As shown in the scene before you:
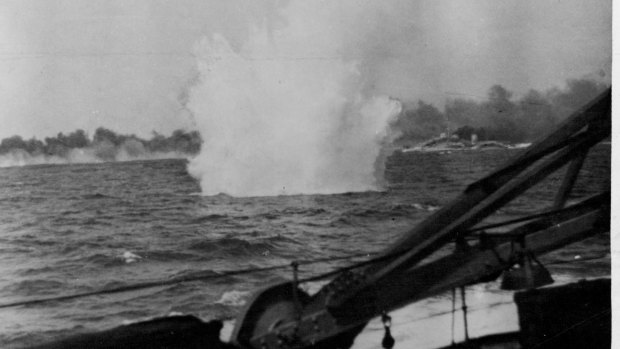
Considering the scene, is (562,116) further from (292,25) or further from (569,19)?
(292,25)

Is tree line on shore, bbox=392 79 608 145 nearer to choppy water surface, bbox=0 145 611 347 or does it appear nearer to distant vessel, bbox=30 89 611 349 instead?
choppy water surface, bbox=0 145 611 347

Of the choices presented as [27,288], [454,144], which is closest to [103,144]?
[27,288]

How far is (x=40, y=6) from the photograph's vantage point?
4.48 m

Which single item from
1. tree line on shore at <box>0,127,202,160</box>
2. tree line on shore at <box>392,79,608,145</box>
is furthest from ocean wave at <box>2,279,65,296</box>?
tree line on shore at <box>392,79,608,145</box>

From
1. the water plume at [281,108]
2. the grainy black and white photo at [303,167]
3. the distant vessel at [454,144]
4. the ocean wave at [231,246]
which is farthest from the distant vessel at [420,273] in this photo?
the distant vessel at [454,144]

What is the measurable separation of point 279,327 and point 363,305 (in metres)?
0.55

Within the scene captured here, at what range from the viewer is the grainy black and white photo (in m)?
3.58

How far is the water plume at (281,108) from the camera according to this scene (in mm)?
5469

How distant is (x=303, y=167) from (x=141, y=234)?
7.44ft

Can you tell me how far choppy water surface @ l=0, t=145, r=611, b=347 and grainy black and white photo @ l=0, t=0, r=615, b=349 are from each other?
0.12ft

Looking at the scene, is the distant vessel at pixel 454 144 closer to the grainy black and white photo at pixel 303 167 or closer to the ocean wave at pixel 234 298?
the grainy black and white photo at pixel 303 167

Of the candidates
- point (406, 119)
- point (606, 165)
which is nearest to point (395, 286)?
point (606, 165)

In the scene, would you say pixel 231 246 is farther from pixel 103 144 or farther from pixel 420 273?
pixel 420 273

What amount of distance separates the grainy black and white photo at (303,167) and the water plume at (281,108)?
3cm
